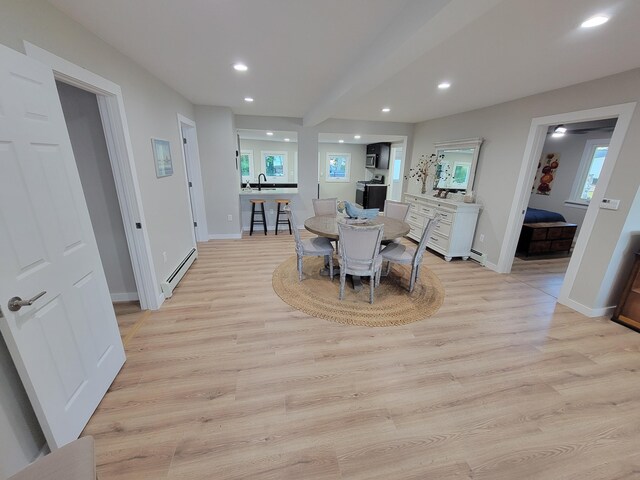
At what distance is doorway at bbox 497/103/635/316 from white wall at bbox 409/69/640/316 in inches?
1.9

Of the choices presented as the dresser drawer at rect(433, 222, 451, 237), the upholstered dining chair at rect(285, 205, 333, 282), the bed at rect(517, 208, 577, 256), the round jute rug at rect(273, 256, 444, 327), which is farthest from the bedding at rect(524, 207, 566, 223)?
the upholstered dining chair at rect(285, 205, 333, 282)

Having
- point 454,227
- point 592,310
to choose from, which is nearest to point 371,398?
point 592,310

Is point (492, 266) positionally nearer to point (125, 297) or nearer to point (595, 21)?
point (595, 21)

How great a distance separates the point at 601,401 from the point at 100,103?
174 inches

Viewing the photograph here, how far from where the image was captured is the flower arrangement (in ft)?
16.3

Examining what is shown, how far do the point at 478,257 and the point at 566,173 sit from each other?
11.0 ft

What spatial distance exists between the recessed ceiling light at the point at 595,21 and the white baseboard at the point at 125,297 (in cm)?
437

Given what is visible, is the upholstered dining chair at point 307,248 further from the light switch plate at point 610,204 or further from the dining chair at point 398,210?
the light switch plate at point 610,204

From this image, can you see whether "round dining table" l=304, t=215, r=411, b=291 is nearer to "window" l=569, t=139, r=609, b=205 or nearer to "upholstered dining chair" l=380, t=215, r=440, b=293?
"upholstered dining chair" l=380, t=215, r=440, b=293

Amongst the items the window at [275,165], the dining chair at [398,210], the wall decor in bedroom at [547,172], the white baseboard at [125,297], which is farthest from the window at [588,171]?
the white baseboard at [125,297]

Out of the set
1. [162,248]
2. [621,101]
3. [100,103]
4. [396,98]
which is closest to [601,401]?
[621,101]

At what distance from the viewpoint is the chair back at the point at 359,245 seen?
2570 millimetres

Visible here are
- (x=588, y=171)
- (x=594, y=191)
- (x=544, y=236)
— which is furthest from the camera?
(x=588, y=171)

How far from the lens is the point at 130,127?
233cm
